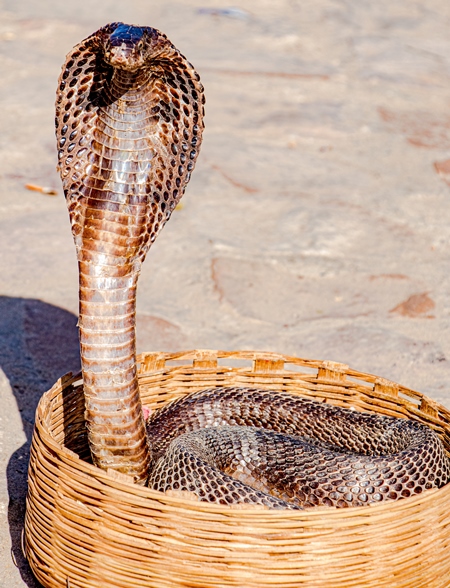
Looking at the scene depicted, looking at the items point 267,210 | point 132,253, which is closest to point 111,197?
point 132,253

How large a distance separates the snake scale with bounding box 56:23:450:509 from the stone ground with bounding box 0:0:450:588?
0.47 metres

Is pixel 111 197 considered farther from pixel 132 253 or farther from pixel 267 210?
pixel 267 210

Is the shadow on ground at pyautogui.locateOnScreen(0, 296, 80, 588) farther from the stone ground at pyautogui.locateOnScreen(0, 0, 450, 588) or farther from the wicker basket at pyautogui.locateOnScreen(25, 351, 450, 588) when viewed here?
the wicker basket at pyautogui.locateOnScreen(25, 351, 450, 588)

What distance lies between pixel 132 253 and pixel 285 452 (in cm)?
72

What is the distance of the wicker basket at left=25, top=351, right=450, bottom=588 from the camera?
71.6 inches

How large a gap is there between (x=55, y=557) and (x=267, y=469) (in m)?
0.63

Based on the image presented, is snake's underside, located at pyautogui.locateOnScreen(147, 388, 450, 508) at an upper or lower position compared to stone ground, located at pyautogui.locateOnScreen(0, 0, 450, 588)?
upper

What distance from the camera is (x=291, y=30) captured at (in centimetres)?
717

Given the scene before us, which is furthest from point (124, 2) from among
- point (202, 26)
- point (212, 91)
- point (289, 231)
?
point (289, 231)

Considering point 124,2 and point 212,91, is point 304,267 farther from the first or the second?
point 124,2

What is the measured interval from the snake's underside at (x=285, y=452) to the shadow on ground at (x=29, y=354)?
399mm

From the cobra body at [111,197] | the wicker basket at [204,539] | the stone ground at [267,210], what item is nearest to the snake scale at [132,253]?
the cobra body at [111,197]

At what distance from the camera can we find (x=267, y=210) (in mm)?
4488

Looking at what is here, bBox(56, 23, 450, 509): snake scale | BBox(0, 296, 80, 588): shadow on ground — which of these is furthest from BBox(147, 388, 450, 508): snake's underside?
BBox(0, 296, 80, 588): shadow on ground
